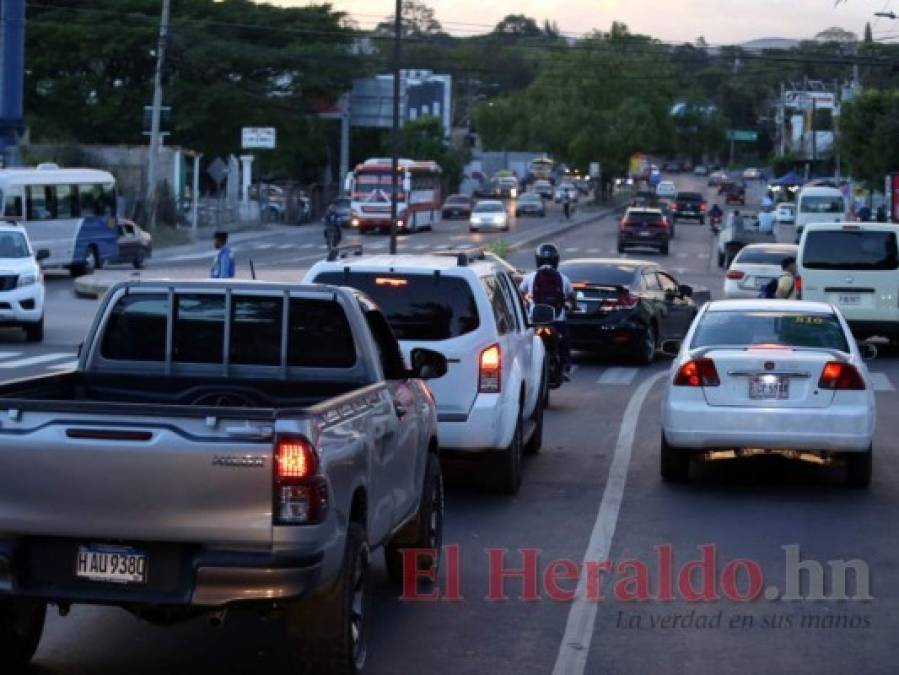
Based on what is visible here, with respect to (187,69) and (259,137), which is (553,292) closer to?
(259,137)

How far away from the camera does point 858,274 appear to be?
26609 millimetres

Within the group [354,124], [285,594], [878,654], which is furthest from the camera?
[354,124]

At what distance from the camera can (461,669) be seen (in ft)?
26.7

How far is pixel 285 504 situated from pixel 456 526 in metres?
5.18

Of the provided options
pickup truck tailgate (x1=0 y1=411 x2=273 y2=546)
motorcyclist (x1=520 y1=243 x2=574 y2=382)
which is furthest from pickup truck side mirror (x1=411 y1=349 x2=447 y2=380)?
motorcyclist (x1=520 y1=243 x2=574 y2=382)

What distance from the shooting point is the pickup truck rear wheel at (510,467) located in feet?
42.9

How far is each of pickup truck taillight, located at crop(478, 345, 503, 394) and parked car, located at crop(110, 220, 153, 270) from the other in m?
37.9

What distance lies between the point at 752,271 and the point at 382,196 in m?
43.3

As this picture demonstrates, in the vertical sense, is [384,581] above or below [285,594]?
below

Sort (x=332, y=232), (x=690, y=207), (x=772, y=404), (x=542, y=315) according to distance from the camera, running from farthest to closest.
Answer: (x=690, y=207) < (x=332, y=232) < (x=542, y=315) < (x=772, y=404)

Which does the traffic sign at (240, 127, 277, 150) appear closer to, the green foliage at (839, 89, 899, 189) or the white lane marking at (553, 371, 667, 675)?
the green foliage at (839, 89, 899, 189)

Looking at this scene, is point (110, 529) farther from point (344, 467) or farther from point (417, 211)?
→ point (417, 211)

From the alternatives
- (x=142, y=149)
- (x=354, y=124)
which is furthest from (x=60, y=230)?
(x=354, y=124)

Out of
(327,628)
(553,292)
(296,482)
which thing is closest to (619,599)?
(327,628)
